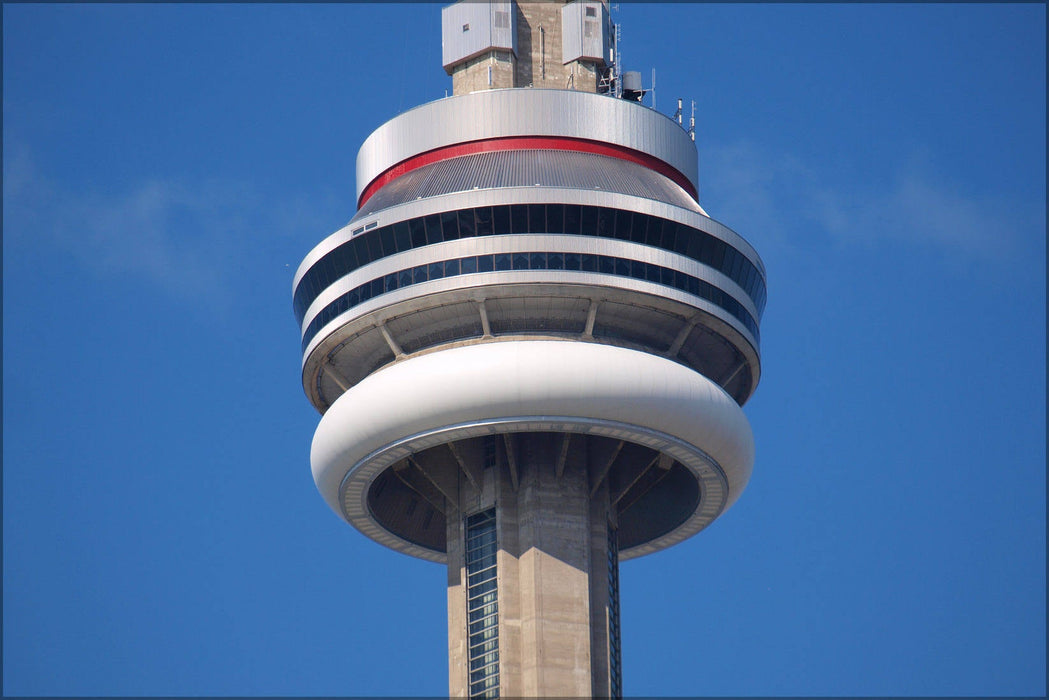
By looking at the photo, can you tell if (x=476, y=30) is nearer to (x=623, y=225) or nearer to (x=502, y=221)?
(x=502, y=221)

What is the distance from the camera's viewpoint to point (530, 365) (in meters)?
97.7

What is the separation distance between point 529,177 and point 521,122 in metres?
4.29

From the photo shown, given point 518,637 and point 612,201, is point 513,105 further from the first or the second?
point 518,637

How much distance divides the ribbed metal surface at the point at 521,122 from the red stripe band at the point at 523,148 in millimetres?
194

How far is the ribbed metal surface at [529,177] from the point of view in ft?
340

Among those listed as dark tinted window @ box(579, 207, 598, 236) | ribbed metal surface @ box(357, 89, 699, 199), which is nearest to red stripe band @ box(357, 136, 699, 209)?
ribbed metal surface @ box(357, 89, 699, 199)

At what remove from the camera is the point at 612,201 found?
10138 centimetres

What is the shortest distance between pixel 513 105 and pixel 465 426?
54.7ft

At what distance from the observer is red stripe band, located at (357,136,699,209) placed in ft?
351

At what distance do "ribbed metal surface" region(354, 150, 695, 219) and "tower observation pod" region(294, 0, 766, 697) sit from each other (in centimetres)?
14

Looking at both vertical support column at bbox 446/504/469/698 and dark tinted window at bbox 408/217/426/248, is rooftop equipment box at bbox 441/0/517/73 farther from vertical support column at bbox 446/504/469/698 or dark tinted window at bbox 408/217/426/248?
vertical support column at bbox 446/504/469/698

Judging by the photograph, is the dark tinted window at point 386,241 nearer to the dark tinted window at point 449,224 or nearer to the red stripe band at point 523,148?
the dark tinted window at point 449,224

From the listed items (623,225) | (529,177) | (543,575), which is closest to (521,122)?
(529,177)

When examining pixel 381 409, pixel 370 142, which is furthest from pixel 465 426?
pixel 370 142
